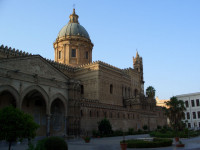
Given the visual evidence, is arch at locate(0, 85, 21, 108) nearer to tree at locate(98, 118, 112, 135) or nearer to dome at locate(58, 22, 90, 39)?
tree at locate(98, 118, 112, 135)

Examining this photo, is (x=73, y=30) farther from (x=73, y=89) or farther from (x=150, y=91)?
(x=150, y=91)

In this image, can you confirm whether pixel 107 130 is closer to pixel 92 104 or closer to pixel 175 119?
pixel 92 104

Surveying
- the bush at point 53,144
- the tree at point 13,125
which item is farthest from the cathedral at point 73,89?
the bush at point 53,144

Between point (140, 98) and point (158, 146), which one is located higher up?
point (140, 98)

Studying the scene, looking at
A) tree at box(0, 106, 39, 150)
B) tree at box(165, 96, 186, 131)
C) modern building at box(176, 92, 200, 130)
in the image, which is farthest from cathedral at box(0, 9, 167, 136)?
modern building at box(176, 92, 200, 130)

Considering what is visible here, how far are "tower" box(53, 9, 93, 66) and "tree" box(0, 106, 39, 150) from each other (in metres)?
33.2

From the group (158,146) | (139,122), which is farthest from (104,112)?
(158,146)

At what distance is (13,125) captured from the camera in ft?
45.4

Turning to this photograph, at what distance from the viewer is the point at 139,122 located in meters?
44.2

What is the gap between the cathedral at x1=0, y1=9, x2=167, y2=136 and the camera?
24766mm

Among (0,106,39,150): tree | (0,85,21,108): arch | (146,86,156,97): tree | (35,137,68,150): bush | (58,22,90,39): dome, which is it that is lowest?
(35,137,68,150): bush

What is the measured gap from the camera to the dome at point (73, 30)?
49156 millimetres

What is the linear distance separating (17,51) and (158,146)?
24.7 metres

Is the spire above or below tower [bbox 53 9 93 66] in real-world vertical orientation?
above
